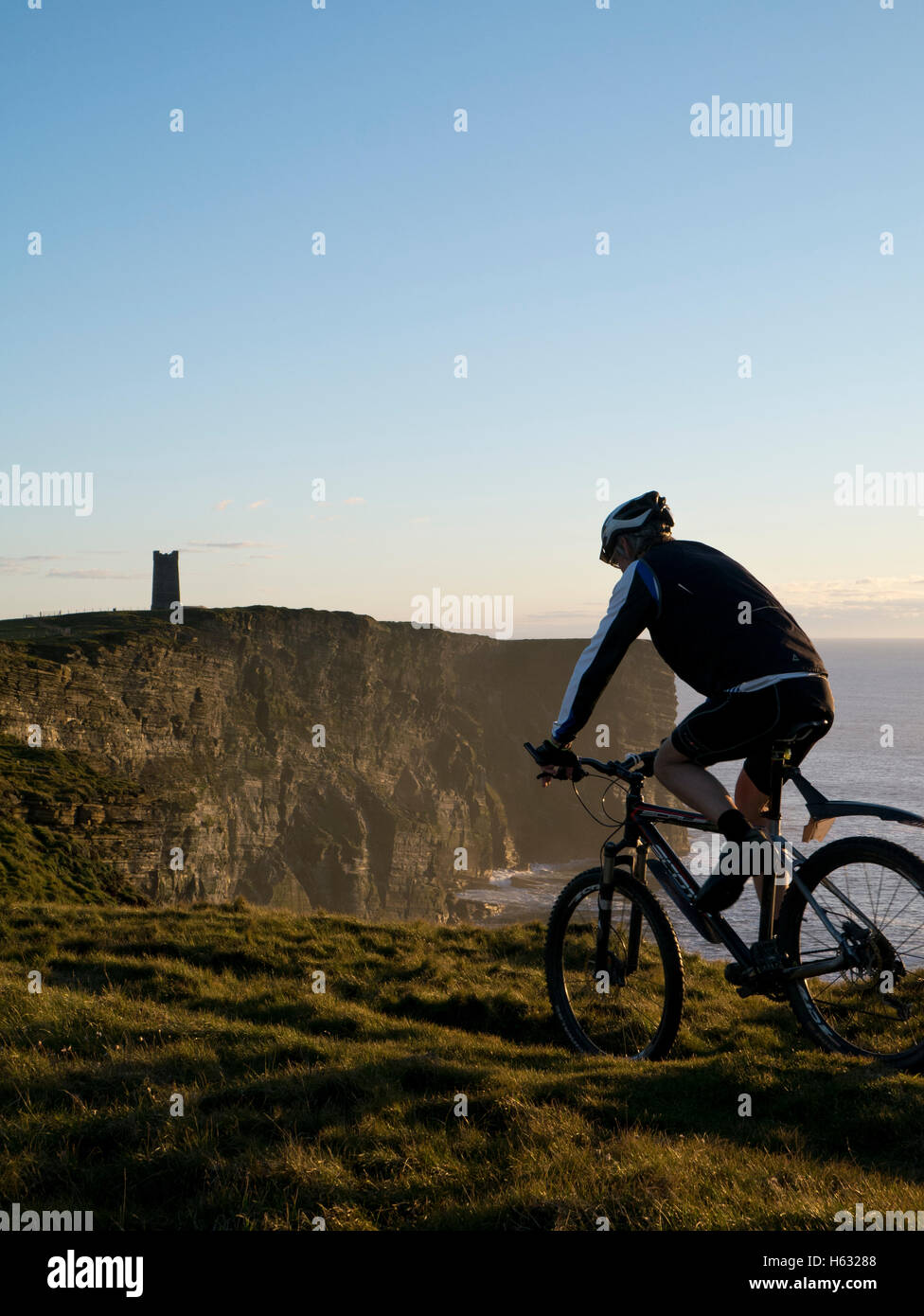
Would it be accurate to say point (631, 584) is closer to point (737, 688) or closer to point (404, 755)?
point (737, 688)

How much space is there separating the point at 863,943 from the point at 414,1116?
2.58 metres

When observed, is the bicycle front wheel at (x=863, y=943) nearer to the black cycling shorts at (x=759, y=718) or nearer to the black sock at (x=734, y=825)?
the black sock at (x=734, y=825)

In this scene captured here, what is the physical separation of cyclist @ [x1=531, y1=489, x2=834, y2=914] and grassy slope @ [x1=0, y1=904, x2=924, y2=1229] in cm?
123

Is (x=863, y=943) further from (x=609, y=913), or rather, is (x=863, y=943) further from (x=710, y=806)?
(x=609, y=913)

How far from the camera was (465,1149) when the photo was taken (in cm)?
431

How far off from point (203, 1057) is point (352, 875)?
295 feet

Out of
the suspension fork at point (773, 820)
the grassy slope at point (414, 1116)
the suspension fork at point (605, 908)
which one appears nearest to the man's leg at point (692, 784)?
the suspension fork at point (773, 820)

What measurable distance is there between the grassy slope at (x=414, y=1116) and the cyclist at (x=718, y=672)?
1.23 meters

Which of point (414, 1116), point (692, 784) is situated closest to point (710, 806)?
point (692, 784)

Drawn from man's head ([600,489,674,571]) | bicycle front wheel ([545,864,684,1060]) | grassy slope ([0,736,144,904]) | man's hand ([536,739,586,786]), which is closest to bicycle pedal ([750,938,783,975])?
bicycle front wheel ([545,864,684,1060])

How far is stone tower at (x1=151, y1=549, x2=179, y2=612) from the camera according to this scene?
80250 millimetres

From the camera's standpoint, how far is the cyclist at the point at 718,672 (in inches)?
207

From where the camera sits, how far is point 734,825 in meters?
5.30
